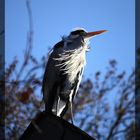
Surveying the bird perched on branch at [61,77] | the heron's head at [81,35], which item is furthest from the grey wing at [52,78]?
the heron's head at [81,35]

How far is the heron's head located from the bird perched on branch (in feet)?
0.05

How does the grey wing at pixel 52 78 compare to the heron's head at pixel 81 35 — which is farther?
the heron's head at pixel 81 35

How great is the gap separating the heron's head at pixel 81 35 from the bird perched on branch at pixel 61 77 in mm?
14

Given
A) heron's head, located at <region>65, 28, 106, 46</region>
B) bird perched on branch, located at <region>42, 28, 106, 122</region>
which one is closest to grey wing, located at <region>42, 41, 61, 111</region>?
bird perched on branch, located at <region>42, 28, 106, 122</region>

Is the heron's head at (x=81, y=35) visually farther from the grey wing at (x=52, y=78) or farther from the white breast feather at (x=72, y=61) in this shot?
the grey wing at (x=52, y=78)

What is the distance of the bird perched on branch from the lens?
8.75ft

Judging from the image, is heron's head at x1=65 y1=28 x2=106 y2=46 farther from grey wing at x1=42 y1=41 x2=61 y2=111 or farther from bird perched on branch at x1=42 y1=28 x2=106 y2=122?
grey wing at x1=42 y1=41 x2=61 y2=111

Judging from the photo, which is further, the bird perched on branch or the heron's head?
the heron's head

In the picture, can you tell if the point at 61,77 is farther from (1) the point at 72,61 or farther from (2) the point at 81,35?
(2) the point at 81,35

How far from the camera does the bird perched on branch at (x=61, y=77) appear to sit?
2.67 m

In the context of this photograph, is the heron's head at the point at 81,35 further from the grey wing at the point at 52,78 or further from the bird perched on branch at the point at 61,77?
the grey wing at the point at 52,78

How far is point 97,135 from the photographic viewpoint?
2623 millimetres

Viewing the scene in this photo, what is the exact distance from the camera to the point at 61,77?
2750 mm

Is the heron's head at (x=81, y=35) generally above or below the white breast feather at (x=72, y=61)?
above
